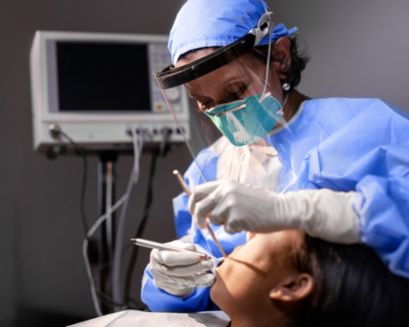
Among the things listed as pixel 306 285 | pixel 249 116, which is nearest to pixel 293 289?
pixel 306 285

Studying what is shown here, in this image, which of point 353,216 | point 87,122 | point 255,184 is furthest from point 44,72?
point 353,216

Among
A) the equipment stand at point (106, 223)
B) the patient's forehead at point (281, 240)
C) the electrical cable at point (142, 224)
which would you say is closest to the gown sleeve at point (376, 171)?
the patient's forehead at point (281, 240)

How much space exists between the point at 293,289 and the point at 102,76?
52.3 inches

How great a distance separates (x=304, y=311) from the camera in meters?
1.12

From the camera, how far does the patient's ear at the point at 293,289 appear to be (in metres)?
1.10

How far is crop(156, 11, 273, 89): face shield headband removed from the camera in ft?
4.01

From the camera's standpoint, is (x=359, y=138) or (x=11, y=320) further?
(x=11, y=320)

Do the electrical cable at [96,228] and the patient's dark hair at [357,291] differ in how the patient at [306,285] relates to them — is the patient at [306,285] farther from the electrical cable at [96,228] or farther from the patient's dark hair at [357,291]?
the electrical cable at [96,228]

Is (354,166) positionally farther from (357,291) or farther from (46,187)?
(46,187)

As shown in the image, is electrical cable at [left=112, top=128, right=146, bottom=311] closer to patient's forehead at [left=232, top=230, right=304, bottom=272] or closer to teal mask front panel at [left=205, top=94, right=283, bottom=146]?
teal mask front panel at [left=205, top=94, right=283, bottom=146]

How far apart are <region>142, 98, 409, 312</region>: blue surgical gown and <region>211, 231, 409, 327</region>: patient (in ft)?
0.20

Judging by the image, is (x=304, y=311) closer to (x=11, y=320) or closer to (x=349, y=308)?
(x=349, y=308)

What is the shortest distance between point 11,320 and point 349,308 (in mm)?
1720

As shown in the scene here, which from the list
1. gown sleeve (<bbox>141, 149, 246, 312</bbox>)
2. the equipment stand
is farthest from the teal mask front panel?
the equipment stand
